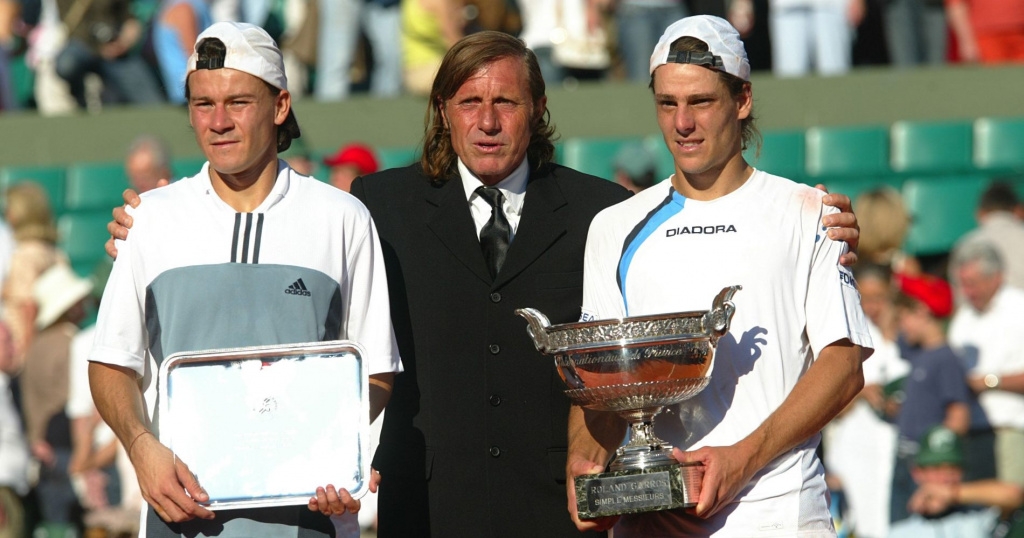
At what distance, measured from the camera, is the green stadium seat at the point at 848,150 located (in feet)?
36.2

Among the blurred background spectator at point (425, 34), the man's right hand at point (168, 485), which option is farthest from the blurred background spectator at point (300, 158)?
the man's right hand at point (168, 485)

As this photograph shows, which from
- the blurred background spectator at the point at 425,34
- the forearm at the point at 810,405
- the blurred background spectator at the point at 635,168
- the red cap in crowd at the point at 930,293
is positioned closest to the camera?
the forearm at the point at 810,405

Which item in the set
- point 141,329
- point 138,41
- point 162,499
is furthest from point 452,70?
point 138,41

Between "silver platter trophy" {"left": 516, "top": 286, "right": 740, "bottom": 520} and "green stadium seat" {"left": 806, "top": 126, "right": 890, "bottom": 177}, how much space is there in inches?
290

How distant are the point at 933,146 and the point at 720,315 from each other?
25.6ft

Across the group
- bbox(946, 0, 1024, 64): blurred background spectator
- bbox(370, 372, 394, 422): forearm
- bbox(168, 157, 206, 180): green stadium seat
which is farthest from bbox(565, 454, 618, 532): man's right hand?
bbox(946, 0, 1024, 64): blurred background spectator

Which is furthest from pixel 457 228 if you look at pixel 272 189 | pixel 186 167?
pixel 186 167

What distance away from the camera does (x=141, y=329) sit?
402 centimetres

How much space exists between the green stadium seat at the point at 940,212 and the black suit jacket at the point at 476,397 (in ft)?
20.9

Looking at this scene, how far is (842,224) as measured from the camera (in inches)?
161

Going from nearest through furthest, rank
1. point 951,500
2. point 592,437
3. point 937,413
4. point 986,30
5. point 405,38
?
point 592,437 < point 951,500 < point 937,413 < point 405,38 < point 986,30

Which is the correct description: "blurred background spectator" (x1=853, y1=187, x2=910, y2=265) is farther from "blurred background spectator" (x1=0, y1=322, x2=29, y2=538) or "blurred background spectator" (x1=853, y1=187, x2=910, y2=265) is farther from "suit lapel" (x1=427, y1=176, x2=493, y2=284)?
"suit lapel" (x1=427, y1=176, x2=493, y2=284)

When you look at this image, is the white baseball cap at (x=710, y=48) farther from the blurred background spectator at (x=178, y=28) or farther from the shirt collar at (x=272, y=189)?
the blurred background spectator at (x=178, y=28)

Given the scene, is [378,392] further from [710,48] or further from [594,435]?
[710,48]
